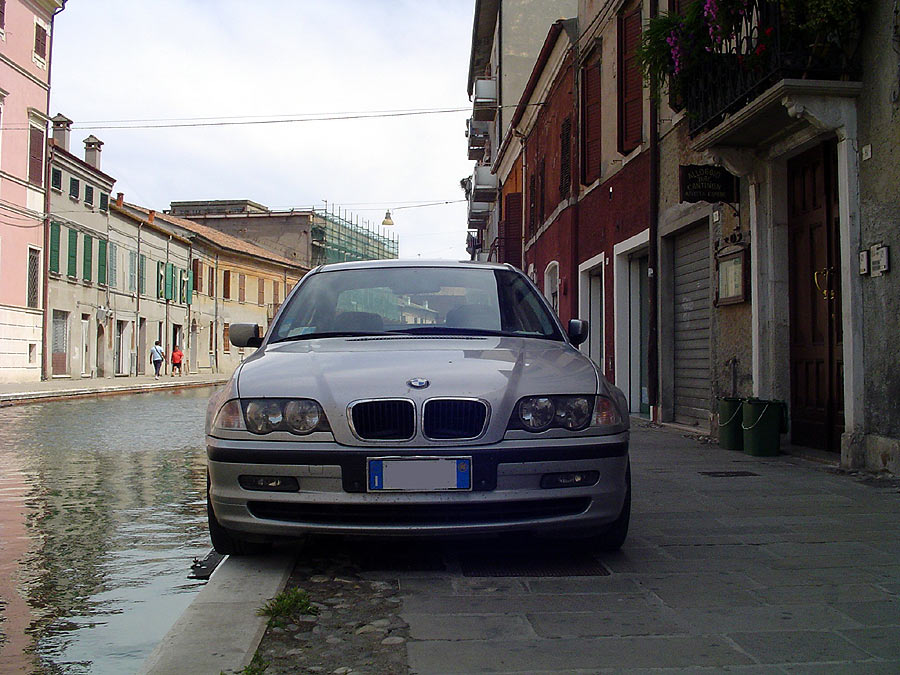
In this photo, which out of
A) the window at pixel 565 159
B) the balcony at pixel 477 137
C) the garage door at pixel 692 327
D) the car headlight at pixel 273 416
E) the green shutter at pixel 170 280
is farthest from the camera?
the green shutter at pixel 170 280

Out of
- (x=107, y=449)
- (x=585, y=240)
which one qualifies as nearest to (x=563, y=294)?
(x=585, y=240)

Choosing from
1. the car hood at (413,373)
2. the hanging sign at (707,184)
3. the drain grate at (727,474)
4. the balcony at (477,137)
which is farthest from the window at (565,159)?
the balcony at (477,137)

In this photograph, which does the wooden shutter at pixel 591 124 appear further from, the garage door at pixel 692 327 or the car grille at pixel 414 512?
the car grille at pixel 414 512

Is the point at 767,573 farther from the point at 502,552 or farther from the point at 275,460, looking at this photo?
the point at 275,460

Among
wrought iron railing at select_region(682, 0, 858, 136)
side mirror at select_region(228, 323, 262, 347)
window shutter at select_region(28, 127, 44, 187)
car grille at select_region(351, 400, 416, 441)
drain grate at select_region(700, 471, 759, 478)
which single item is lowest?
drain grate at select_region(700, 471, 759, 478)

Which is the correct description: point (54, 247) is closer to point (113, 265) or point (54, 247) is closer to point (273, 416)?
point (113, 265)

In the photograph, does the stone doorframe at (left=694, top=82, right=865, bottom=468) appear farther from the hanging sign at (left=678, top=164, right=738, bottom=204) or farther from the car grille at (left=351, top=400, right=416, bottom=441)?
the car grille at (left=351, top=400, right=416, bottom=441)

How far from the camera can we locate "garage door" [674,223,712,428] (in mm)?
11523

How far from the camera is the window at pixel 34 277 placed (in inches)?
1246

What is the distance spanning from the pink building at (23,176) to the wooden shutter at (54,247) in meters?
0.91

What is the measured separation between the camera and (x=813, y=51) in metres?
7.49

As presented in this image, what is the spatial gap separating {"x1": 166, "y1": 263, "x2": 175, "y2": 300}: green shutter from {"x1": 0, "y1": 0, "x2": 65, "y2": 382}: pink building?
1564 centimetres

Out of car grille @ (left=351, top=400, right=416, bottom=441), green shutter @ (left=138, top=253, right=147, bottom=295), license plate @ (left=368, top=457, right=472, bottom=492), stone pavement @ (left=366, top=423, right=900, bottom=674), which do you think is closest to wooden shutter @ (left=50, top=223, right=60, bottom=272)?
green shutter @ (left=138, top=253, right=147, bottom=295)

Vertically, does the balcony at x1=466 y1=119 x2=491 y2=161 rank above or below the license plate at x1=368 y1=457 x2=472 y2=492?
above
